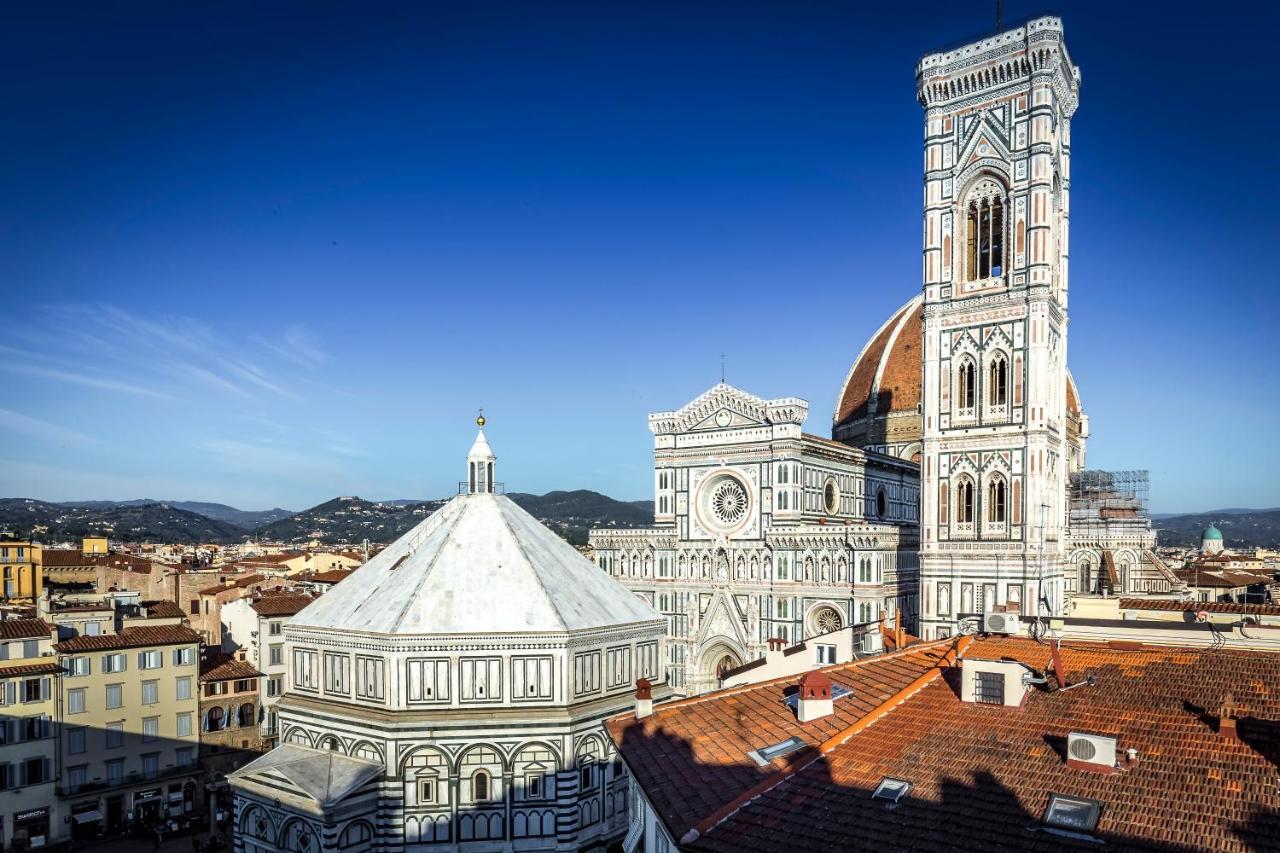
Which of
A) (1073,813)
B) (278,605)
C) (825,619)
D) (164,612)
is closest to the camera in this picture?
(1073,813)

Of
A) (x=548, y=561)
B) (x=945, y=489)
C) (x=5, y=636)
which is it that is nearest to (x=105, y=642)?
(x=5, y=636)

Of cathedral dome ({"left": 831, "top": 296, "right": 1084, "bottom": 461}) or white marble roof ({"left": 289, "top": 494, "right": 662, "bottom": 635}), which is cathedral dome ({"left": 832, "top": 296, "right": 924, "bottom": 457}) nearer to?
cathedral dome ({"left": 831, "top": 296, "right": 1084, "bottom": 461})

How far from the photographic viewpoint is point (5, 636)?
119 ft

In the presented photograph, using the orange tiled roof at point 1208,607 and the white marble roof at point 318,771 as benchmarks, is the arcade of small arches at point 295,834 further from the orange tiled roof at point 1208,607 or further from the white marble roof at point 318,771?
the orange tiled roof at point 1208,607

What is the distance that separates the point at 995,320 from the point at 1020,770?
116 feet

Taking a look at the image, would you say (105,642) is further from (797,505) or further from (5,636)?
(797,505)

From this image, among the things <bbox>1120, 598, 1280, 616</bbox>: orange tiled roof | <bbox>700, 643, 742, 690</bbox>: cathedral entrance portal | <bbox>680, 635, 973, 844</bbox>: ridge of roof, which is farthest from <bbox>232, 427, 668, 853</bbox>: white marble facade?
<bbox>700, 643, 742, 690</bbox>: cathedral entrance portal

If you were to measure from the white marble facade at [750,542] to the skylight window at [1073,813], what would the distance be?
36198 millimetres

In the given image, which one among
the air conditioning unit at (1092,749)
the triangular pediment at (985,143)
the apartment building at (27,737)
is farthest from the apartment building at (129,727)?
the triangular pediment at (985,143)

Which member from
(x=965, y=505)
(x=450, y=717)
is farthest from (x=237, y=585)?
(x=965, y=505)

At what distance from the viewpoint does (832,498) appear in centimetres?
5609

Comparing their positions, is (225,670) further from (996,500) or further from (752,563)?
(996,500)

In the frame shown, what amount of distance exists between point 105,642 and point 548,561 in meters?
19.4

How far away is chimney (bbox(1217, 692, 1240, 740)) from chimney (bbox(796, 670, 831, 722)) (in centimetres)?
634
